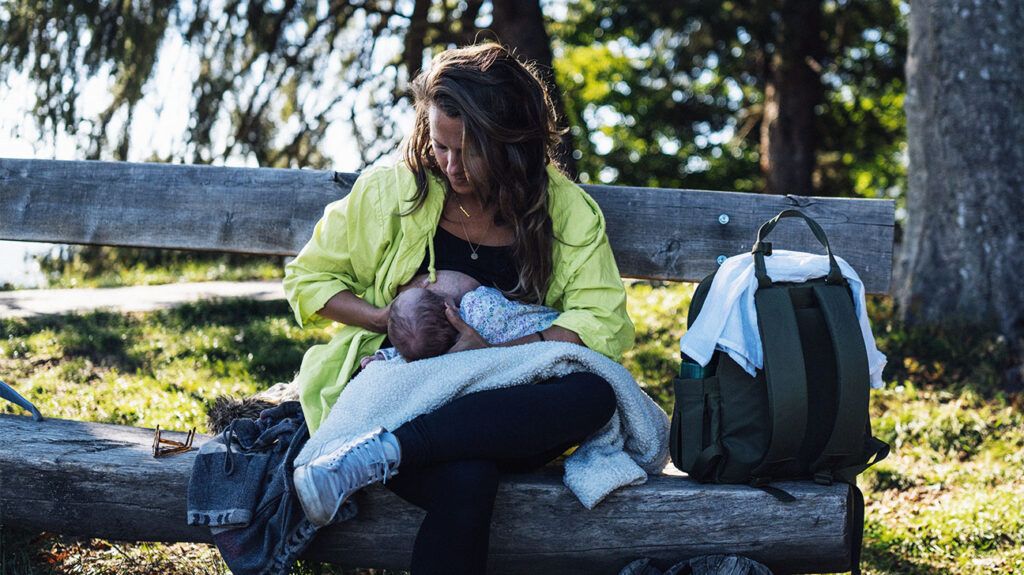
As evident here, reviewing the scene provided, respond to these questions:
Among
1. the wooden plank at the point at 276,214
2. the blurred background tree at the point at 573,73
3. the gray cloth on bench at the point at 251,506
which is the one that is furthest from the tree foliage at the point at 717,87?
the gray cloth on bench at the point at 251,506

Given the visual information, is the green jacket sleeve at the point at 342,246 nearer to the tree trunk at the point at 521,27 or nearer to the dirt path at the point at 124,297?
the dirt path at the point at 124,297

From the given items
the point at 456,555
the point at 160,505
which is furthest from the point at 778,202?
the point at 160,505

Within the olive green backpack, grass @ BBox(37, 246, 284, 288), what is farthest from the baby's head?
grass @ BBox(37, 246, 284, 288)

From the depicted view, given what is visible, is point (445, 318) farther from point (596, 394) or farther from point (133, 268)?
point (133, 268)

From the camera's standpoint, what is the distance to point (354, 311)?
3.06m

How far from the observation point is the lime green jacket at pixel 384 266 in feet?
9.94

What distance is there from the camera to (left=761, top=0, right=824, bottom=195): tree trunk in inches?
486

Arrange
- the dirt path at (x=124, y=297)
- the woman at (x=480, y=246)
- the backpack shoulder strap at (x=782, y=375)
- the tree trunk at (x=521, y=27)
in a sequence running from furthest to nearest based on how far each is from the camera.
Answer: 1. the tree trunk at (x=521, y=27)
2. the dirt path at (x=124, y=297)
3. the woman at (x=480, y=246)
4. the backpack shoulder strap at (x=782, y=375)

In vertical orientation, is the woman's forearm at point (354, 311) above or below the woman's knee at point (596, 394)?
above

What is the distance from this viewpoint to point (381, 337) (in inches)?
121

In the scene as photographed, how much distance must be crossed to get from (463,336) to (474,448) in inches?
18.0

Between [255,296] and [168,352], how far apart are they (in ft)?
5.09

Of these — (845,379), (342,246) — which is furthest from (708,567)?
(342,246)

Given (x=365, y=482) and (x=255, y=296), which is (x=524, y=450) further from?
(x=255, y=296)
